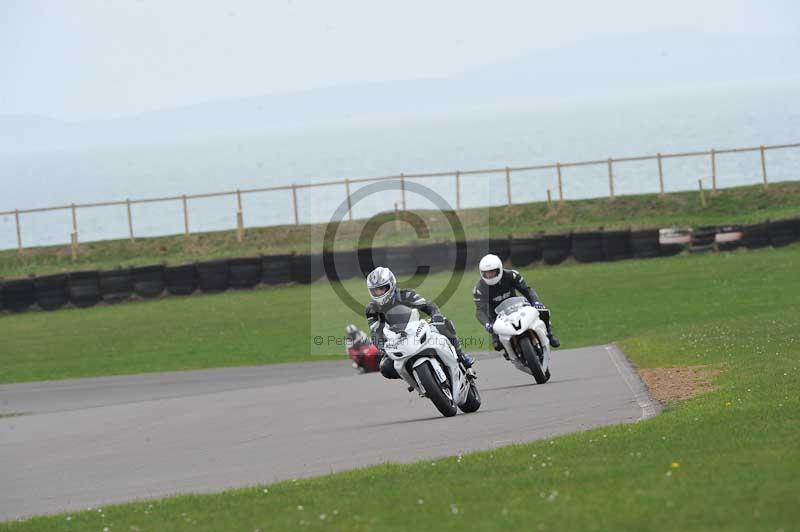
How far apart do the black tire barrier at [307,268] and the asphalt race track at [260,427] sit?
16033 mm

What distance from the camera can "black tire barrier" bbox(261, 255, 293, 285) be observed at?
39062 millimetres

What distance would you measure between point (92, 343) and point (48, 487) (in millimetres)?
19459

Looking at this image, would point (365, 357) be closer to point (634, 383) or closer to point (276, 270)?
point (634, 383)

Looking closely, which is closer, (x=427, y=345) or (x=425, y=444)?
(x=425, y=444)

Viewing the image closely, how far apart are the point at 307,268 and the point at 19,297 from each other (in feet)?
26.8

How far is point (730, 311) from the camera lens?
90.6 feet

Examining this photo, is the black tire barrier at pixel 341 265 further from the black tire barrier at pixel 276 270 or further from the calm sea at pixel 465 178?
the calm sea at pixel 465 178

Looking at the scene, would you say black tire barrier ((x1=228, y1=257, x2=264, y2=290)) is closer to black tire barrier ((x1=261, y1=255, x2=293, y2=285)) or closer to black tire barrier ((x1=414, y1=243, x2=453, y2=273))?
black tire barrier ((x1=261, y1=255, x2=293, y2=285))

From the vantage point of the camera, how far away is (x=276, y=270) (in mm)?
39125

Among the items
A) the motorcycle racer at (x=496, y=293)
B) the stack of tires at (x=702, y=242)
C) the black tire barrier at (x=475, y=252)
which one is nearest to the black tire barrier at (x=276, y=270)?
the black tire barrier at (x=475, y=252)

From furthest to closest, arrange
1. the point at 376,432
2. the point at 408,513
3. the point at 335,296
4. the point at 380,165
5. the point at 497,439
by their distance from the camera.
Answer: the point at 380,165, the point at 335,296, the point at 376,432, the point at 497,439, the point at 408,513

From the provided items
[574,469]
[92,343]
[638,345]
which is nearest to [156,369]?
[92,343]

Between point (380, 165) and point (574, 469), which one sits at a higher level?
point (380, 165)

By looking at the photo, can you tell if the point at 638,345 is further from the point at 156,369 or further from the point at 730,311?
the point at 156,369
